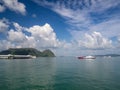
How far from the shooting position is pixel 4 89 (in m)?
50.0

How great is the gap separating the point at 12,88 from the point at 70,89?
19419 mm

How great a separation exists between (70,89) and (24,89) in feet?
49.4

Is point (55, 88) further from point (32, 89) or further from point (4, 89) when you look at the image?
point (4, 89)

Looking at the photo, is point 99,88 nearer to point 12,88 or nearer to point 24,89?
point 24,89

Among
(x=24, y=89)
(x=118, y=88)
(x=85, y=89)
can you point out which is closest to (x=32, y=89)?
(x=24, y=89)

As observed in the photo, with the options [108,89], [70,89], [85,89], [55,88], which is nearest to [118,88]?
[108,89]

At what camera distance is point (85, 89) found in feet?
164

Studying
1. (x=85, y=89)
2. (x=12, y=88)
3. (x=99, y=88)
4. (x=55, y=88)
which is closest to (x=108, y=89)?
(x=99, y=88)

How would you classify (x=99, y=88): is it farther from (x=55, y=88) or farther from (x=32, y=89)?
(x=32, y=89)

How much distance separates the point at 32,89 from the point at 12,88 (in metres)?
7.05

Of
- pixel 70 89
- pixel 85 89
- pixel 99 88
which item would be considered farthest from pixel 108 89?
pixel 70 89

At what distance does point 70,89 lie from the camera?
50406 mm

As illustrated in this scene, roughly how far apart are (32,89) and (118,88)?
28.7 metres

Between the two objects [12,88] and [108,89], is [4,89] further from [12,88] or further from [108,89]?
[108,89]
